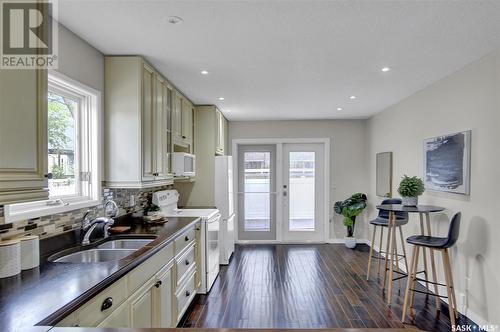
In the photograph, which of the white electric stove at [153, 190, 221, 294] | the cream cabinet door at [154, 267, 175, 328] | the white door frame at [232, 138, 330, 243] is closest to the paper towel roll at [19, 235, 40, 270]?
the cream cabinet door at [154, 267, 175, 328]

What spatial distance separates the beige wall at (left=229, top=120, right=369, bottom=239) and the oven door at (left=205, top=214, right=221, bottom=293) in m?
2.41

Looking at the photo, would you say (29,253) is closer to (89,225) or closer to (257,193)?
(89,225)

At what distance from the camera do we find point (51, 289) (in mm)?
1333

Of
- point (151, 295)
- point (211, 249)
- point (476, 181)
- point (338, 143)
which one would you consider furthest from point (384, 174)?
point (151, 295)

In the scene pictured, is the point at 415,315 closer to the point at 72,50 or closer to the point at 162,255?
the point at 162,255

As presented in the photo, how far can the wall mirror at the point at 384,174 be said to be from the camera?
4.69m

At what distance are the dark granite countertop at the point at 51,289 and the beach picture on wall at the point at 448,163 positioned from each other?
2.90 meters

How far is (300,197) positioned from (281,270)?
1.93 m

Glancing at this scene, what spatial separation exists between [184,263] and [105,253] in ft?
2.65

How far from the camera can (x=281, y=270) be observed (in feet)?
13.9

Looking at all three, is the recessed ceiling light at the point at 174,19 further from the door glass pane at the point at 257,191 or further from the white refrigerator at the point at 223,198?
the door glass pane at the point at 257,191

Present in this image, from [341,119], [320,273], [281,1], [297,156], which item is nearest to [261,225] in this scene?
[297,156]

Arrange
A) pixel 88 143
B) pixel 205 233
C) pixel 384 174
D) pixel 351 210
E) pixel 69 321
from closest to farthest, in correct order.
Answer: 1. pixel 69 321
2. pixel 88 143
3. pixel 205 233
4. pixel 384 174
5. pixel 351 210

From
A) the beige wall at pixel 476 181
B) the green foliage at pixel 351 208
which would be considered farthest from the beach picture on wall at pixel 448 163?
the green foliage at pixel 351 208
